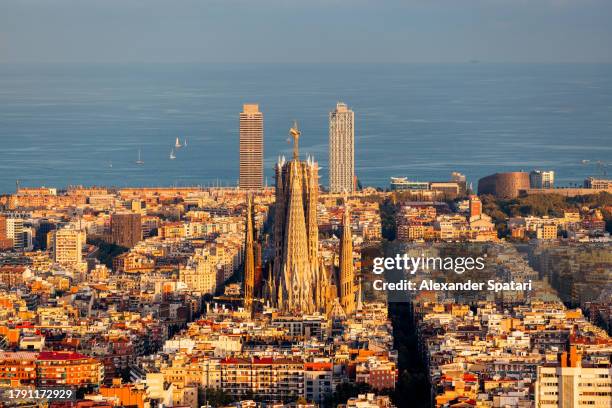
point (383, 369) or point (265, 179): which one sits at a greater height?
point (265, 179)

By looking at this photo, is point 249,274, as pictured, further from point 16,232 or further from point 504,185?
point 504,185

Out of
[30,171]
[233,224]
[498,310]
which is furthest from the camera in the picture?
[30,171]

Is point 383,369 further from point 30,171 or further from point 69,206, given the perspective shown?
point 30,171

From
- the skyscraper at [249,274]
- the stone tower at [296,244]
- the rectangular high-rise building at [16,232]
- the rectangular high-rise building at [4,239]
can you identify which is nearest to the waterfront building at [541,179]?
the rectangular high-rise building at [16,232]

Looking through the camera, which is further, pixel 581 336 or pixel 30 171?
pixel 30 171

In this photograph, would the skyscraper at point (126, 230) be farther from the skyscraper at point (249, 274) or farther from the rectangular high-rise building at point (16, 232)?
the skyscraper at point (249, 274)

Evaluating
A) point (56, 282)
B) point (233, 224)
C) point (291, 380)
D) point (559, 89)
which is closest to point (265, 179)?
point (233, 224)

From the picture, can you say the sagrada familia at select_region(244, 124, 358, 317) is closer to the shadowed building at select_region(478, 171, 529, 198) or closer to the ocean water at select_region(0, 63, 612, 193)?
Answer: the shadowed building at select_region(478, 171, 529, 198)

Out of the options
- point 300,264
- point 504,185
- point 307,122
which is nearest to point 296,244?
point 300,264

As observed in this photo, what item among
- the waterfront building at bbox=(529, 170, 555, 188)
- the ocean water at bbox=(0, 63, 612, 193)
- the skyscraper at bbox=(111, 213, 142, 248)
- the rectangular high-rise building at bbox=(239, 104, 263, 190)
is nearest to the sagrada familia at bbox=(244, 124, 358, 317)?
the skyscraper at bbox=(111, 213, 142, 248)
